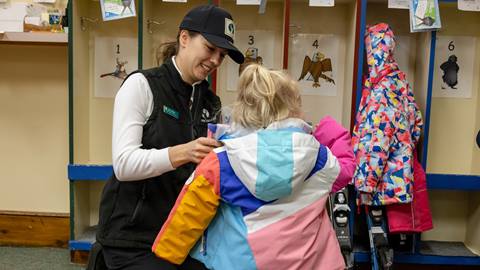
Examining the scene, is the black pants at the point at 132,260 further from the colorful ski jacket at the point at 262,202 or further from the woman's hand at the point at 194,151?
the woman's hand at the point at 194,151

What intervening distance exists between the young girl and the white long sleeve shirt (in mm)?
119

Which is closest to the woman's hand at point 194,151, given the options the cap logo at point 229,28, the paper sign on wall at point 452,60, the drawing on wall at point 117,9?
the cap logo at point 229,28

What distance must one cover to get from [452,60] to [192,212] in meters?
2.33

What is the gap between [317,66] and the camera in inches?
118

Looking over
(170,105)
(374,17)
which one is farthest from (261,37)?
(170,105)

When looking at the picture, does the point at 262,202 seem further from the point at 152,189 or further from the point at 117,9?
the point at 117,9

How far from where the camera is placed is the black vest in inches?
56.2

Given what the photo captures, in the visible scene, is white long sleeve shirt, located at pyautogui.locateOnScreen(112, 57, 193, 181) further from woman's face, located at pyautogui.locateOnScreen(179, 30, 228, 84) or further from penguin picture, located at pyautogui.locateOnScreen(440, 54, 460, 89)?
penguin picture, located at pyautogui.locateOnScreen(440, 54, 460, 89)

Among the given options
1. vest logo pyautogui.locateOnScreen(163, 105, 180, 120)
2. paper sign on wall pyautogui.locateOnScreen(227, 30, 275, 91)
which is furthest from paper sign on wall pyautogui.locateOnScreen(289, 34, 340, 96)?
vest logo pyautogui.locateOnScreen(163, 105, 180, 120)

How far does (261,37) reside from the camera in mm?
3018

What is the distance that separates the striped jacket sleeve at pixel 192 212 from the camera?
125 centimetres

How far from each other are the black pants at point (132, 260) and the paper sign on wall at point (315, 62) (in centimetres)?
184

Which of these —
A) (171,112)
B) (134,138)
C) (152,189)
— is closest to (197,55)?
(171,112)

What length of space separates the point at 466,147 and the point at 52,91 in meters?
2.75
